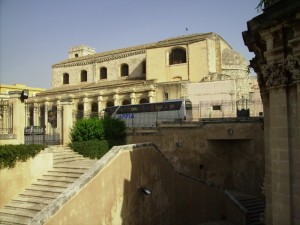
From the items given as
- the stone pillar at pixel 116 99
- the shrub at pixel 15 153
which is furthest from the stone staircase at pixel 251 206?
the stone pillar at pixel 116 99

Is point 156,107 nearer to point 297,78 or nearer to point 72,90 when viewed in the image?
point 72,90

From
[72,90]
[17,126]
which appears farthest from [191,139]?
[72,90]

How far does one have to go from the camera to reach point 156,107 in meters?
28.1

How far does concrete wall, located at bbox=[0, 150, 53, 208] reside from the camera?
11.5 meters

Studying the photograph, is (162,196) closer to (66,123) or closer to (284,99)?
(66,123)

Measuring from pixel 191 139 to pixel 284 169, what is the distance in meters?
14.5

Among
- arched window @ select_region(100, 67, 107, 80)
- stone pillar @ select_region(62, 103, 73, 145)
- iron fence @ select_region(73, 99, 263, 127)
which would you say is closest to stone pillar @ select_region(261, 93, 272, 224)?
stone pillar @ select_region(62, 103, 73, 145)

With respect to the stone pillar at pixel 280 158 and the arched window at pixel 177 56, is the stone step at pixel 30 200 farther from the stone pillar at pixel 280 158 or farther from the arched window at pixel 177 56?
the arched window at pixel 177 56

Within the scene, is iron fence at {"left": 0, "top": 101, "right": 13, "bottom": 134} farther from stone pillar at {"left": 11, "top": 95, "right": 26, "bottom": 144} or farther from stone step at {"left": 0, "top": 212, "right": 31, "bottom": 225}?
stone step at {"left": 0, "top": 212, "right": 31, "bottom": 225}

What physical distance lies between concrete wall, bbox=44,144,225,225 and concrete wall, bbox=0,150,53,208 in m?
3.39

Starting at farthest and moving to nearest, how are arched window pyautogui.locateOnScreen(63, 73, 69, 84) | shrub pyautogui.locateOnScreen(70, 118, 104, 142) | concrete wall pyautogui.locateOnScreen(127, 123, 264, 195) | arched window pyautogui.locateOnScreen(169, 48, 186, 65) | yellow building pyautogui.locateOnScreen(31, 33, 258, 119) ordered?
arched window pyautogui.locateOnScreen(63, 73, 69, 84) < arched window pyautogui.locateOnScreen(169, 48, 186, 65) < yellow building pyautogui.locateOnScreen(31, 33, 258, 119) < concrete wall pyautogui.locateOnScreen(127, 123, 264, 195) < shrub pyautogui.locateOnScreen(70, 118, 104, 142)

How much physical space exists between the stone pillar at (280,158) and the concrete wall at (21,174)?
30.3ft

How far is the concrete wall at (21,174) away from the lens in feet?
37.9

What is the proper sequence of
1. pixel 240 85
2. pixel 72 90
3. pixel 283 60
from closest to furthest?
1. pixel 283 60
2. pixel 240 85
3. pixel 72 90
